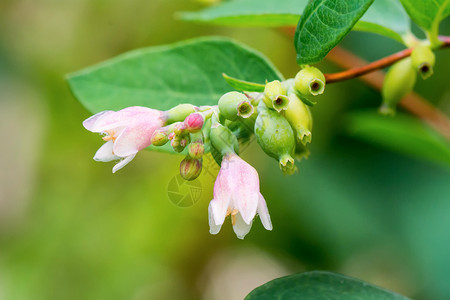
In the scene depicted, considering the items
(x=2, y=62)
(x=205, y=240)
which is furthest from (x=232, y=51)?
(x=2, y=62)

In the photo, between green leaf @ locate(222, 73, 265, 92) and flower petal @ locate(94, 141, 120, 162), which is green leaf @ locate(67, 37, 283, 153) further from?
flower petal @ locate(94, 141, 120, 162)

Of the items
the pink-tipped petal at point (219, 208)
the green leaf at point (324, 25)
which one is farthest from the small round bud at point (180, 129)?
the green leaf at point (324, 25)

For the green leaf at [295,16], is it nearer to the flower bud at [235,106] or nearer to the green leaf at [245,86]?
the green leaf at [245,86]

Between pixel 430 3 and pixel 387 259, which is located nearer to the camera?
pixel 430 3

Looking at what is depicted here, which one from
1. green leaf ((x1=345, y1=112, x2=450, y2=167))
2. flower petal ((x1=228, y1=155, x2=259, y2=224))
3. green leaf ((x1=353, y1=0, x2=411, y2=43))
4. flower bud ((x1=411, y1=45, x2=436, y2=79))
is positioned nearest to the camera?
flower petal ((x1=228, y1=155, x2=259, y2=224))

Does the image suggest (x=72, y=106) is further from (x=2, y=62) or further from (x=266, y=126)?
(x=266, y=126)

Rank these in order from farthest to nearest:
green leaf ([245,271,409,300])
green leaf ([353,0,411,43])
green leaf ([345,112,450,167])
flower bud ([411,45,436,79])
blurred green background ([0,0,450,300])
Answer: blurred green background ([0,0,450,300]) < green leaf ([345,112,450,167]) < green leaf ([353,0,411,43]) < flower bud ([411,45,436,79]) < green leaf ([245,271,409,300])

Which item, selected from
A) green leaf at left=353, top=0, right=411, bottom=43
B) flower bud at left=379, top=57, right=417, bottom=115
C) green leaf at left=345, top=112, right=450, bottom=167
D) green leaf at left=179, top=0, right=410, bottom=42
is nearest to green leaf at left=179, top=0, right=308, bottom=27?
green leaf at left=179, top=0, right=410, bottom=42
